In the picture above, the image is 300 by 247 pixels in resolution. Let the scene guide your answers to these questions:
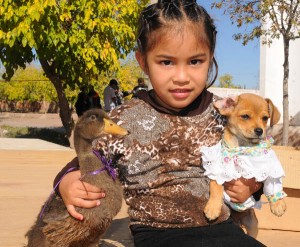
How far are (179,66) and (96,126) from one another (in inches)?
30.1

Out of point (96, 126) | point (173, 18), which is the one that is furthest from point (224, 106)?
point (96, 126)

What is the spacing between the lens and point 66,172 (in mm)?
3324

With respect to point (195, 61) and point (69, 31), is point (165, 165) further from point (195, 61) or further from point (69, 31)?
point (69, 31)

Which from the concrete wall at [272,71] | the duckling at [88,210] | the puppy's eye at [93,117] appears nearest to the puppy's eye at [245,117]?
the duckling at [88,210]

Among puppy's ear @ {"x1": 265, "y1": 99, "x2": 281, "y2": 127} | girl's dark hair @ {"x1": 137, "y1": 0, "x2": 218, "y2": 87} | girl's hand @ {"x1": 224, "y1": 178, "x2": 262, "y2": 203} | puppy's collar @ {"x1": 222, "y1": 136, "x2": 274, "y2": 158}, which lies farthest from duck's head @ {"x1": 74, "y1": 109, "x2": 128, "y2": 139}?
puppy's ear @ {"x1": 265, "y1": 99, "x2": 281, "y2": 127}

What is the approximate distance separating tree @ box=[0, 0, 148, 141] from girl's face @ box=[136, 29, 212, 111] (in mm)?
9139

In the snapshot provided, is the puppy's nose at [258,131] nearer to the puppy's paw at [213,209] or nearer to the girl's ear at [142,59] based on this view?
the puppy's paw at [213,209]

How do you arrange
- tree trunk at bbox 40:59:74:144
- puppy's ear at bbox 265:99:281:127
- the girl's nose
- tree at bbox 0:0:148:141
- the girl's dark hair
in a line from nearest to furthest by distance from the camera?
the girl's nose → the girl's dark hair → puppy's ear at bbox 265:99:281:127 → tree at bbox 0:0:148:141 → tree trunk at bbox 40:59:74:144

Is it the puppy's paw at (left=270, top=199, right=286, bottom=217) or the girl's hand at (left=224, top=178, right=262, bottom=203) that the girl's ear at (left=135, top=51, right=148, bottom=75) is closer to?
the girl's hand at (left=224, top=178, right=262, bottom=203)

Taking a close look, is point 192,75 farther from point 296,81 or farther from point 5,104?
point 5,104

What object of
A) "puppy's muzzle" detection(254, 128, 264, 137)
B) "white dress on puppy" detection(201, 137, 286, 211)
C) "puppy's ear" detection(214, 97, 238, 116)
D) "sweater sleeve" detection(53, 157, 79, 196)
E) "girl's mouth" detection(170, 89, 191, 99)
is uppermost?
"girl's mouth" detection(170, 89, 191, 99)

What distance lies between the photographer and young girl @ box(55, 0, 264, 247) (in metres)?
2.84

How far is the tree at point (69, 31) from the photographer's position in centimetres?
1188

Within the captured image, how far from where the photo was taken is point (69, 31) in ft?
42.0
